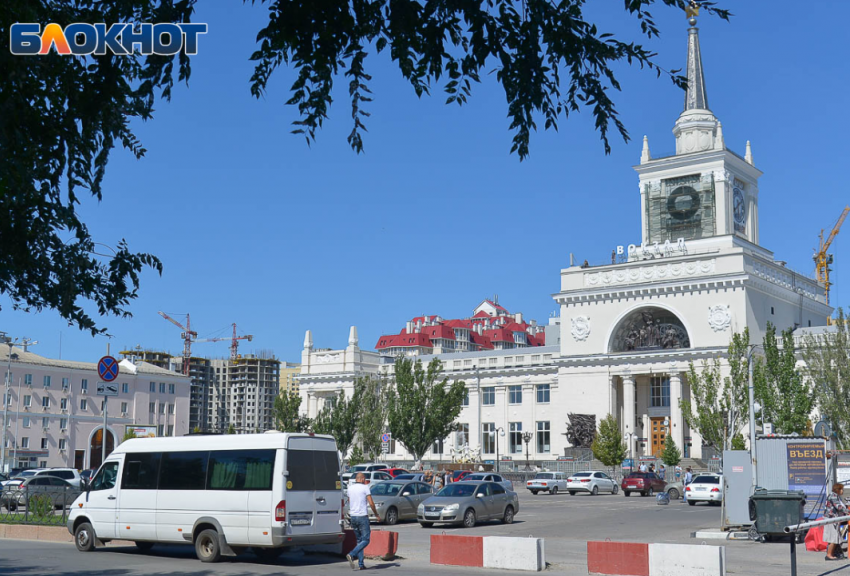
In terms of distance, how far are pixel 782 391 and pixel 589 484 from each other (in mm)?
16556

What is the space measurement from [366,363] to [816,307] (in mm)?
44173

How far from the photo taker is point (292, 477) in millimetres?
19156

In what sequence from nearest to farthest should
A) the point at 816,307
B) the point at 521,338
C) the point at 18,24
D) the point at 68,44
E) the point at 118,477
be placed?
the point at 18,24
the point at 68,44
the point at 118,477
the point at 816,307
the point at 521,338

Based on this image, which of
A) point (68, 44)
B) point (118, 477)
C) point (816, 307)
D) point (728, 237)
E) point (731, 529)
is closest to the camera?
point (68, 44)

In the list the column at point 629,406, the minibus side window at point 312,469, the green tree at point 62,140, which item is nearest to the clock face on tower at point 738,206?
the column at point 629,406

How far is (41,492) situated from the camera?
35469mm

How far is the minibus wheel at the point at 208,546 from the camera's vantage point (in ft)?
63.1

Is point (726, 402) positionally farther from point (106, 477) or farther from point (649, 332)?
point (106, 477)

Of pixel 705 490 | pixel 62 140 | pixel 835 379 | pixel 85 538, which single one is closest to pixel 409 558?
pixel 85 538

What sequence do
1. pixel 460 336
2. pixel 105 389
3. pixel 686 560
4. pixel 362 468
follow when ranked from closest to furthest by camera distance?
1. pixel 686 560
2. pixel 105 389
3. pixel 362 468
4. pixel 460 336

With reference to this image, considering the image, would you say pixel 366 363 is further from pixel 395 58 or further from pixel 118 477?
pixel 395 58

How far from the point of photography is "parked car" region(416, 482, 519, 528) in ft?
99.6

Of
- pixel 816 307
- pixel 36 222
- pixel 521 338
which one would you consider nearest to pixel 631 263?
pixel 816 307

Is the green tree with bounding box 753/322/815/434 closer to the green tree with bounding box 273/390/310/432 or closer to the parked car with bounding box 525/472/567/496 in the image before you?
the parked car with bounding box 525/472/567/496
